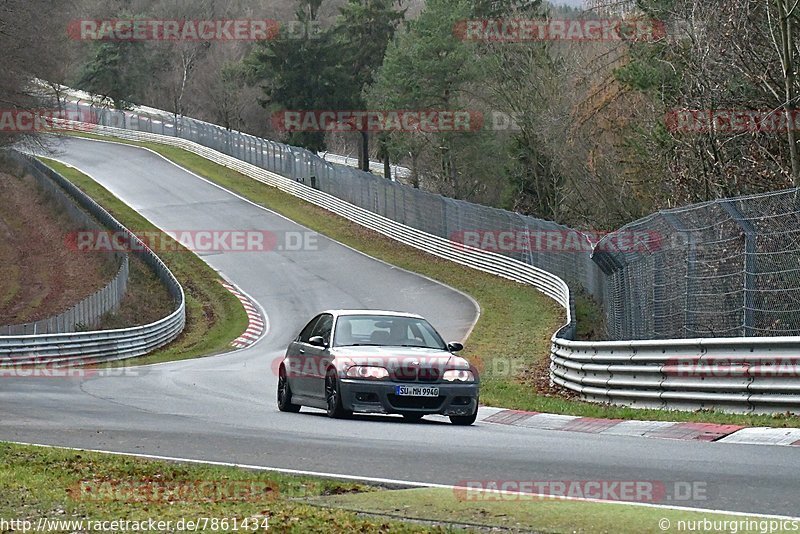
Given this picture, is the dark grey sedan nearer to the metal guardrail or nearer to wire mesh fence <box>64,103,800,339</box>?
wire mesh fence <box>64,103,800,339</box>

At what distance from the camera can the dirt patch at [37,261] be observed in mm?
46375

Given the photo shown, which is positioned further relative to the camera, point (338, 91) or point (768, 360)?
point (338, 91)

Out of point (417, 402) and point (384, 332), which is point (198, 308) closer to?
point (384, 332)

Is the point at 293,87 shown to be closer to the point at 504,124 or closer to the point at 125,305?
the point at 504,124

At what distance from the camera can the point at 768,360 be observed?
44.8ft

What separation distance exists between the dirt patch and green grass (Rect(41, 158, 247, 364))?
3.12m

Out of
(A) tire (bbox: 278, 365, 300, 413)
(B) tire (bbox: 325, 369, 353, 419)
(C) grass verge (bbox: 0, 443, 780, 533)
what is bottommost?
(A) tire (bbox: 278, 365, 300, 413)

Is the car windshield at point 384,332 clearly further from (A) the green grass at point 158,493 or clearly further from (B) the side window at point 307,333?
(A) the green grass at point 158,493

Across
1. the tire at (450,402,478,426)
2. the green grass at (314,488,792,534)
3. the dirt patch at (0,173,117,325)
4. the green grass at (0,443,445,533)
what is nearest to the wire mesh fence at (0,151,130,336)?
the dirt patch at (0,173,117,325)

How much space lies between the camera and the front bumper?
1481cm

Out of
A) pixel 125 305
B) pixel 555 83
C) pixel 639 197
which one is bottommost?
pixel 125 305

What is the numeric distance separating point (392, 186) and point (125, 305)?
19762 millimetres

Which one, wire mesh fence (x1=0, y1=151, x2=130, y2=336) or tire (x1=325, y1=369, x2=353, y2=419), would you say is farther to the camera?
wire mesh fence (x1=0, y1=151, x2=130, y2=336)

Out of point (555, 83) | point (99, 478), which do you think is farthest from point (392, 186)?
point (99, 478)
